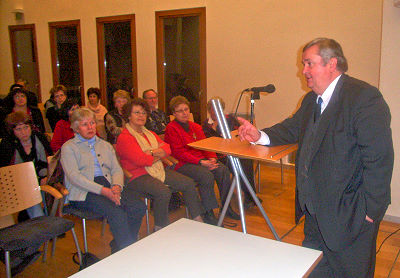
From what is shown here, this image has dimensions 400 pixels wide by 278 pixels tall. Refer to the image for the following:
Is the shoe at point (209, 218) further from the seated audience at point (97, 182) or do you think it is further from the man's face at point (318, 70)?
the man's face at point (318, 70)

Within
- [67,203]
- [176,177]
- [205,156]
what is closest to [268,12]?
[205,156]

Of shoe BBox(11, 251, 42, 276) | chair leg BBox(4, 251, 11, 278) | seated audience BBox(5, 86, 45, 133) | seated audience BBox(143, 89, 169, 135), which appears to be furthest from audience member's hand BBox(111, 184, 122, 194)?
seated audience BBox(5, 86, 45, 133)

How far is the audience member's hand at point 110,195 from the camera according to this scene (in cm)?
271

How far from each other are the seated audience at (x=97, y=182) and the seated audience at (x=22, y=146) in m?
0.43

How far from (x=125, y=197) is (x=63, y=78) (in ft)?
19.6

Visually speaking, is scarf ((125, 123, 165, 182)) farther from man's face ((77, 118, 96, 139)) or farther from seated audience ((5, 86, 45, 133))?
seated audience ((5, 86, 45, 133))

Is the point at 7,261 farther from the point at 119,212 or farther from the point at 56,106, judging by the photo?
the point at 56,106

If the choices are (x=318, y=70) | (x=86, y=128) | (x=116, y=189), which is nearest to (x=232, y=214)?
(x=116, y=189)

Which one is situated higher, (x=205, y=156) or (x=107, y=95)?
(x=107, y=95)

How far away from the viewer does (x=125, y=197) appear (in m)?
2.93

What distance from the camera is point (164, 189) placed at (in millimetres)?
3029

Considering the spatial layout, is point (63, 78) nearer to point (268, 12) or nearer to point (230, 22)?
point (230, 22)

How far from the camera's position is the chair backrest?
2.42 metres

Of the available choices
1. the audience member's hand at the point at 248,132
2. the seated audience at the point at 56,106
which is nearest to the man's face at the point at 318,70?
the audience member's hand at the point at 248,132
